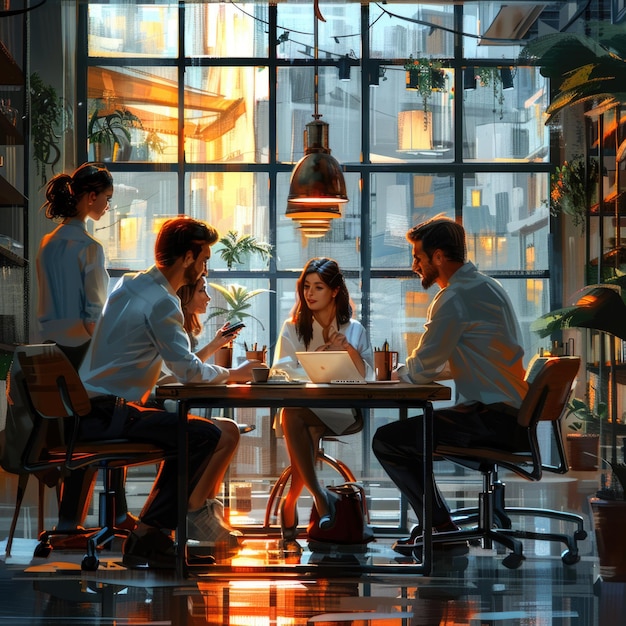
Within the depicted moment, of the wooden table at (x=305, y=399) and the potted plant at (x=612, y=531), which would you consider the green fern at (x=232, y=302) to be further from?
the potted plant at (x=612, y=531)

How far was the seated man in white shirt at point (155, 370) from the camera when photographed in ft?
13.9

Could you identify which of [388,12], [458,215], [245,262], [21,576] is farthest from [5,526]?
[388,12]

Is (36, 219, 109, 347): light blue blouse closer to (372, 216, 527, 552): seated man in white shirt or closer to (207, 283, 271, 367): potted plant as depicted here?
(372, 216, 527, 552): seated man in white shirt

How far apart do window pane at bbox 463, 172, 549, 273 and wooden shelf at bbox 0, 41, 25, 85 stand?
10.5 feet

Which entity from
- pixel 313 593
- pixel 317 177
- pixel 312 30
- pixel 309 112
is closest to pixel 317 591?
pixel 313 593

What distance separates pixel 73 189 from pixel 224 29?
300 centimetres

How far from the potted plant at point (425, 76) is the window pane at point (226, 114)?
104cm

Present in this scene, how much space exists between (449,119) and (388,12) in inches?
34.5

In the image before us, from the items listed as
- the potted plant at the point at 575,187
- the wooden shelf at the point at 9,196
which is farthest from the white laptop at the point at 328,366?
the potted plant at the point at 575,187

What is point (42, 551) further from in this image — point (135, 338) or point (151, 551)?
point (135, 338)

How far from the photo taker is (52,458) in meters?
4.32

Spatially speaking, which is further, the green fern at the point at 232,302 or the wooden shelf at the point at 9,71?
the green fern at the point at 232,302

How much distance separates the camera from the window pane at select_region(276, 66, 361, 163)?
25.2ft

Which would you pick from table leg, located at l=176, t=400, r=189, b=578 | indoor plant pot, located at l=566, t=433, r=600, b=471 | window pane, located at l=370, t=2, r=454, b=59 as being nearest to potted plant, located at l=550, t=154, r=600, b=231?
window pane, located at l=370, t=2, r=454, b=59
